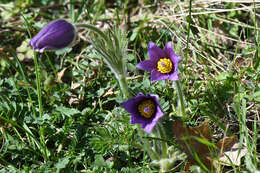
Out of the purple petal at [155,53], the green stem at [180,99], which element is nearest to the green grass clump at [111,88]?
the green stem at [180,99]

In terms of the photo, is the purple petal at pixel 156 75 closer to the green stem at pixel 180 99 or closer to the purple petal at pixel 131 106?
the green stem at pixel 180 99

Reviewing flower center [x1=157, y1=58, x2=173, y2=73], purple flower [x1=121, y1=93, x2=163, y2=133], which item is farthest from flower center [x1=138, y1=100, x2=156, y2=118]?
flower center [x1=157, y1=58, x2=173, y2=73]

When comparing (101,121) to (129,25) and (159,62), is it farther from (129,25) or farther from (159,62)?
(129,25)

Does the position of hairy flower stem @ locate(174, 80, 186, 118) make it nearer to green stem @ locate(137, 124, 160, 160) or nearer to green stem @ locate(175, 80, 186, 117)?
green stem @ locate(175, 80, 186, 117)

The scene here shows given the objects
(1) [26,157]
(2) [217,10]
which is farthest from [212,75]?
(1) [26,157]

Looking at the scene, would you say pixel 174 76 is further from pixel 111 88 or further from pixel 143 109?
pixel 111 88

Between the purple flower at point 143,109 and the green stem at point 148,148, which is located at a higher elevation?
the purple flower at point 143,109
